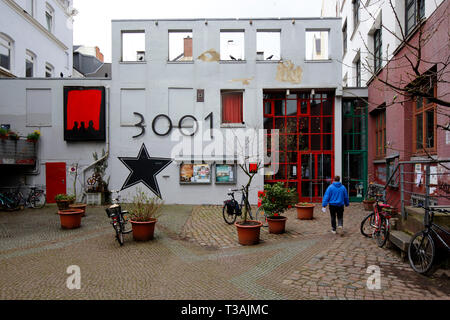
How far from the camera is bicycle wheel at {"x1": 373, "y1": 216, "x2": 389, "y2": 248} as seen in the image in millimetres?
6688

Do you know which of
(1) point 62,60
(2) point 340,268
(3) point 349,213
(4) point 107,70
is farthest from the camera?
(4) point 107,70

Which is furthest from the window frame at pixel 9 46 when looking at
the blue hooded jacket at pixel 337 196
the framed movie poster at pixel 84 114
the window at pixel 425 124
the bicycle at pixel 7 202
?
the window at pixel 425 124

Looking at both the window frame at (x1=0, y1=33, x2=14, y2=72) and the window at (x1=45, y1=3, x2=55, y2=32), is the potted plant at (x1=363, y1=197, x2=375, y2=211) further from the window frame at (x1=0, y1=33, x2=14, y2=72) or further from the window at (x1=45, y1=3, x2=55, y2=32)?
the window at (x1=45, y1=3, x2=55, y2=32)

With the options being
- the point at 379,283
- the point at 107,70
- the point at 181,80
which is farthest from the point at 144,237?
the point at 107,70

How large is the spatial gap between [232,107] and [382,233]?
32.5 ft

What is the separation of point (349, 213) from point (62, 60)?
23.3 meters

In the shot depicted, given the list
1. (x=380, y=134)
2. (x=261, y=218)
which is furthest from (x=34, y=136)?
(x=380, y=134)

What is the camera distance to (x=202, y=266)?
5.70 m

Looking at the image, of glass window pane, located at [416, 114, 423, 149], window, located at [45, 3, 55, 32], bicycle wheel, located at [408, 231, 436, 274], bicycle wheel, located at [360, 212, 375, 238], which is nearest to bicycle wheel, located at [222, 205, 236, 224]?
bicycle wheel, located at [360, 212, 375, 238]

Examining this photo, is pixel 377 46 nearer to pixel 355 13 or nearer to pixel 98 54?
pixel 355 13

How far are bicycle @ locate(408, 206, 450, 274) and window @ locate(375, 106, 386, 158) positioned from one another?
9001 mm

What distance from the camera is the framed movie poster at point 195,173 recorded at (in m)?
14.5

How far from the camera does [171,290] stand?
457 cm

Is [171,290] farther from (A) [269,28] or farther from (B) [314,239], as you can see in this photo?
(A) [269,28]
